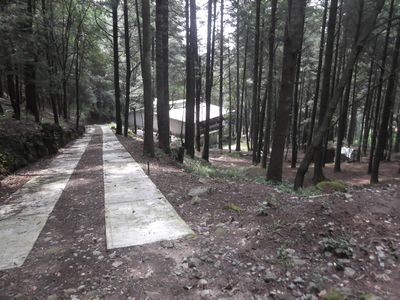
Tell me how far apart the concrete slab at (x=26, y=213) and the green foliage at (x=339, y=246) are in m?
3.92

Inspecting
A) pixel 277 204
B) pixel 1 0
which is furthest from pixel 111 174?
pixel 1 0

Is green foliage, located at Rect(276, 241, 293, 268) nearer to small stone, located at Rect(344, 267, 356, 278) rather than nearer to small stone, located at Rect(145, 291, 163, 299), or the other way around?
small stone, located at Rect(344, 267, 356, 278)

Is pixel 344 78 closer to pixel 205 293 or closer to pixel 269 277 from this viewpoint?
pixel 269 277

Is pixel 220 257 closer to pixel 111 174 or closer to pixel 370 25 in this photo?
pixel 111 174

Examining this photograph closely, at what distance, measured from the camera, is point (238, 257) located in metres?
3.21

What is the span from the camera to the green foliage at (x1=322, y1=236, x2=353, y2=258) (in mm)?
3033

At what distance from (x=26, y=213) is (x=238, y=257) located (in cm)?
412

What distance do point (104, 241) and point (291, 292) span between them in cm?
260

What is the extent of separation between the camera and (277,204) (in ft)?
15.3

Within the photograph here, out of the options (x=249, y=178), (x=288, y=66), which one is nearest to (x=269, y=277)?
(x=288, y=66)

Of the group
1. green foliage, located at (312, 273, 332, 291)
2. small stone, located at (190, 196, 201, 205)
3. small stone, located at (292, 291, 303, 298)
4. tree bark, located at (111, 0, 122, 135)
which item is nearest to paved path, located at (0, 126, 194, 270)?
small stone, located at (190, 196, 201, 205)

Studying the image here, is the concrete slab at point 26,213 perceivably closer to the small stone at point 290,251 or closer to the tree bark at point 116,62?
the small stone at point 290,251

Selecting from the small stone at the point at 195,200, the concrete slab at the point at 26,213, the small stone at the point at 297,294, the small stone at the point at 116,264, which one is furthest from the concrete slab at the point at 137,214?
the small stone at the point at 297,294

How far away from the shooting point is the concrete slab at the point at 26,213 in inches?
135
